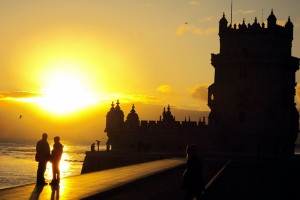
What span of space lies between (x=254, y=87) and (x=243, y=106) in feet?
7.98

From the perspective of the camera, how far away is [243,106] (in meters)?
73.5

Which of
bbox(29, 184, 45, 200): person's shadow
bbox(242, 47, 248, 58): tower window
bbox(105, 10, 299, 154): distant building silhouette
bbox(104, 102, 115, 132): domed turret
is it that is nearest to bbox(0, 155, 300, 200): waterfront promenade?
bbox(29, 184, 45, 200): person's shadow

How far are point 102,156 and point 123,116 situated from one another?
17.1 meters

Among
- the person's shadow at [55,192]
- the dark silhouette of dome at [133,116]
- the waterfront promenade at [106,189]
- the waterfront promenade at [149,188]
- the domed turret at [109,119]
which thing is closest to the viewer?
the person's shadow at [55,192]

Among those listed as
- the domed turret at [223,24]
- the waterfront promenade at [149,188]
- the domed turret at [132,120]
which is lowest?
the waterfront promenade at [149,188]

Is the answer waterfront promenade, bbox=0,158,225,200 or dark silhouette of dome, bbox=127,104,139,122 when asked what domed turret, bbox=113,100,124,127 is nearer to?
dark silhouette of dome, bbox=127,104,139,122

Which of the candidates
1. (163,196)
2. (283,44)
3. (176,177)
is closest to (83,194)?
(163,196)

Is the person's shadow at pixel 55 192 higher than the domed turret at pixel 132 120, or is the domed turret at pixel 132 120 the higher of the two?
the domed turret at pixel 132 120

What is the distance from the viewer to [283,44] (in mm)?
74625

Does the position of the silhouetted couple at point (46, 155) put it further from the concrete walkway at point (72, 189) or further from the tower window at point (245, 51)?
the tower window at point (245, 51)

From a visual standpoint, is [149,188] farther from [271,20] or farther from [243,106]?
[271,20]

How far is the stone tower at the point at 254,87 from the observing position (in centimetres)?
7269

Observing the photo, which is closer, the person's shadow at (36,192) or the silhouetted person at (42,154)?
the person's shadow at (36,192)

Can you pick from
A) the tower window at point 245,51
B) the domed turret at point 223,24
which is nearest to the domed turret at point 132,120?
the domed turret at point 223,24
